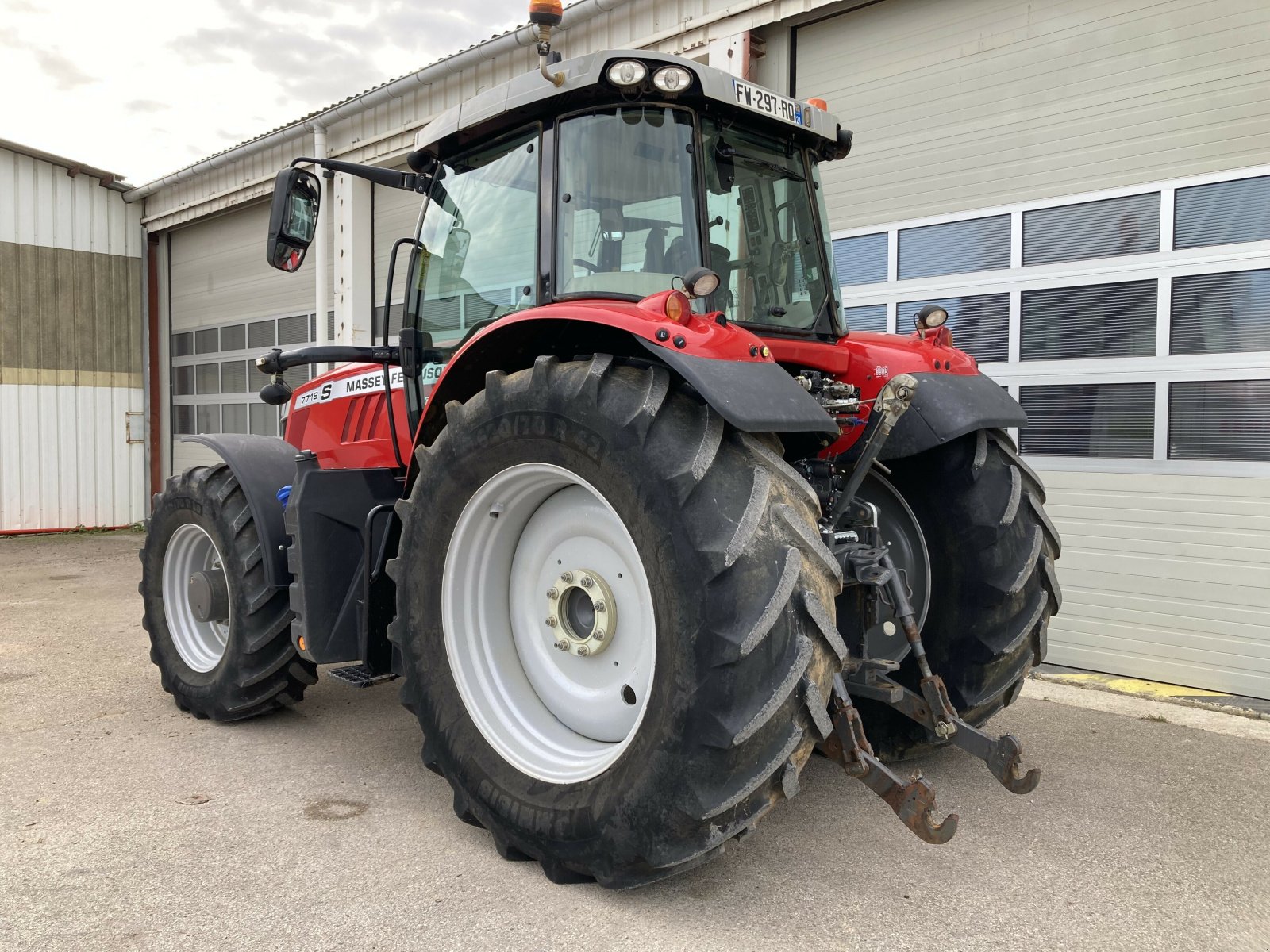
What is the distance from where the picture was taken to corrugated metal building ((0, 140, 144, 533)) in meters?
11.9

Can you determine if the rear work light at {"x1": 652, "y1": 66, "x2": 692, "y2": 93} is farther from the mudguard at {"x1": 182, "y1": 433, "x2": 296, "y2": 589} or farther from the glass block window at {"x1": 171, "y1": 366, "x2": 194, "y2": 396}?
the glass block window at {"x1": 171, "y1": 366, "x2": 194, "y2": 396}

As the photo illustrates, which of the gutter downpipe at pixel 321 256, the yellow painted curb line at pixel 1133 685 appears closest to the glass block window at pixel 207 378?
the gutter downpipe at pixel 321 256

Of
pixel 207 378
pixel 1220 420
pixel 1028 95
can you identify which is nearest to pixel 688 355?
pixel 1220 420

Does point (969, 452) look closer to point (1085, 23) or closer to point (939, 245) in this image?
point (939, 245)

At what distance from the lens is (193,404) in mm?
12961

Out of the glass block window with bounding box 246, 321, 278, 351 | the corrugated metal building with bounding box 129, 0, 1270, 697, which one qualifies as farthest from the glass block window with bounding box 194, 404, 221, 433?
the corrugated metal building with bounding box 129, 0, 1270, 697

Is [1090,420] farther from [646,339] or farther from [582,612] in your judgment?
[646,339]

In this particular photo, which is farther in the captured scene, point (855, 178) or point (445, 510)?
point (855, 178)

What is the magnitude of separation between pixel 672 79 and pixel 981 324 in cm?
345

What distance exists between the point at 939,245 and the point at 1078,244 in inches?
31.9

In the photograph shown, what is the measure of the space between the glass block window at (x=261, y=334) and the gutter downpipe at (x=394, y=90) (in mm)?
1894

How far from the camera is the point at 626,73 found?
2.83 m

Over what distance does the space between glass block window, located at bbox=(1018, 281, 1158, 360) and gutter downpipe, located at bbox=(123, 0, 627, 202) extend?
3.40 meters

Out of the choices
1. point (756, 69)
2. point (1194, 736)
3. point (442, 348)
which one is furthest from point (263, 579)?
point (756, 69)
